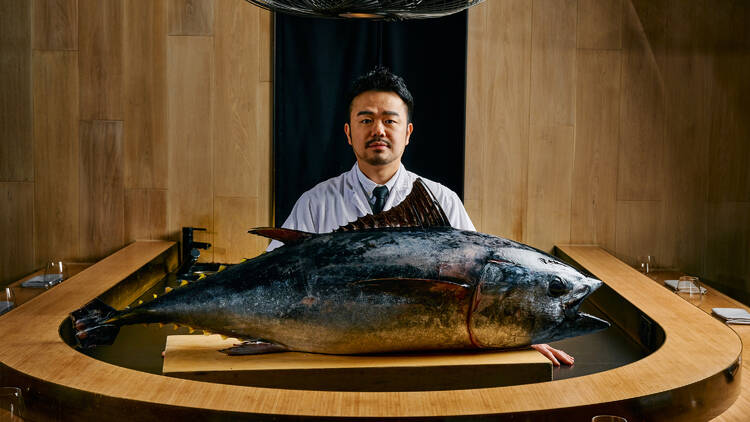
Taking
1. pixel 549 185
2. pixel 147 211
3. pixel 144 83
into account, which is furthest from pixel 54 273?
pixel 549 185

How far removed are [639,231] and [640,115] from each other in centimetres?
75

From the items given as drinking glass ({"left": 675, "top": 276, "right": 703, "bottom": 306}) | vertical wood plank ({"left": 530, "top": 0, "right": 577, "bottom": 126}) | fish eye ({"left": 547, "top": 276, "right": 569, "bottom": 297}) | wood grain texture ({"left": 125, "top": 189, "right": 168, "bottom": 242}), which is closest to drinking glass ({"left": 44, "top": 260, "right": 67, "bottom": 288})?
wood grain texture ({"left": 125, "top": 189, "right": 168, "bottom": 242})

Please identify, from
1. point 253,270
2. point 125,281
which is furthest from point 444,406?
point 125,281

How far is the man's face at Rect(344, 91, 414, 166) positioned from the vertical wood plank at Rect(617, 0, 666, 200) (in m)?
2.25

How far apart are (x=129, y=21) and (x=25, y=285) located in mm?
1997

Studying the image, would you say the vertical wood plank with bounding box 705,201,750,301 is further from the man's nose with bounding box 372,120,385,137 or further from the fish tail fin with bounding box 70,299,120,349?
the fish tail fin with bounding box 70,299,120,349

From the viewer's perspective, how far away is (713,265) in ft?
15.7

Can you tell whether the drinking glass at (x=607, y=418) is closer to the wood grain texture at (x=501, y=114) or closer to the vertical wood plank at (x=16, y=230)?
the wood grain texture at (x=501, y=114)

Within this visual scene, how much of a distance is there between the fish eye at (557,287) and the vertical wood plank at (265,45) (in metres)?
3.13

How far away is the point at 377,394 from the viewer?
1768 millimetres

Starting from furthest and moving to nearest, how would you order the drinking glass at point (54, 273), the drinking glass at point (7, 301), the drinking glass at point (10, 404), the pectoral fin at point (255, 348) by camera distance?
the drinking glass at point (54, 273), the drinking glass at point (7, 301), the pectoral fin at point (255, 348), the drinking glass at point (10, 404)

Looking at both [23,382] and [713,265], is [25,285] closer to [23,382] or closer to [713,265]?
[23,382]

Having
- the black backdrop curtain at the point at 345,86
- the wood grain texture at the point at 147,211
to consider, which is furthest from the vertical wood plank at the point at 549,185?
the wood grain texture at the point at 147,211

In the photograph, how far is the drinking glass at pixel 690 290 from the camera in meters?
3.17
